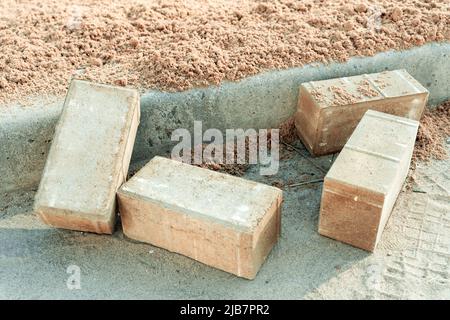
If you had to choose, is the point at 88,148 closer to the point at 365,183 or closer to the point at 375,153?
the point at 365,183

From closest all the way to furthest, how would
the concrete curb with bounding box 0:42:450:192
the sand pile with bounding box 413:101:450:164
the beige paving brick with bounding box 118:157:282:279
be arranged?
the beige paving brick with bounding box 118:157:282:279
the concrete curb with bounding box 0:42:450:192
the sand pile with bounding box 413:101:450:164

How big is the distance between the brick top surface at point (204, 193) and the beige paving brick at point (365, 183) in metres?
0.39

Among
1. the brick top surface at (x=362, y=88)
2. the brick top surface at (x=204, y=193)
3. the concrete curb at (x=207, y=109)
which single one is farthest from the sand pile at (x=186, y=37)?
the brick top surface at (x=204, y=193)

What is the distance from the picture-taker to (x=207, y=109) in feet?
13.8

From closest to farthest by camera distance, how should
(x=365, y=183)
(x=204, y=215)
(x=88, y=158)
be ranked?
1. (x=204, y=215)
2. (x=365, y=183)
3. (x=88, y=158)

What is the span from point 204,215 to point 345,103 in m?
1.50

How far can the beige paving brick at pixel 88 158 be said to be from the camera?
329 cm

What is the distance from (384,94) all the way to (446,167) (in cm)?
77

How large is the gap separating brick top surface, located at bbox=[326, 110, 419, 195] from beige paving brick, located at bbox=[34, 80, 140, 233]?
1.36 m

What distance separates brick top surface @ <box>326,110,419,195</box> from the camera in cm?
335

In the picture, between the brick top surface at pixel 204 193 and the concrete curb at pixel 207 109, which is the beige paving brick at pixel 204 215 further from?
the concrete curb at pixel 207 109

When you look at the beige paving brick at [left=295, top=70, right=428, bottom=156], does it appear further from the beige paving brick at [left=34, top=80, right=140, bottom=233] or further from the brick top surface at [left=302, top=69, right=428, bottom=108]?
the beige paving brick at [left=34, top=80, right=140, bottom=233]

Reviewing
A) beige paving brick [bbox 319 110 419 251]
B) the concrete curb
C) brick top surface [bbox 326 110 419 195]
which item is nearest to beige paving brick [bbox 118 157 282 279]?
beige paving brick [bbox 319 110 419 251]

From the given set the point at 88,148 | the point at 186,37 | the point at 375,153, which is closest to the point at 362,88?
the point at 375,153
